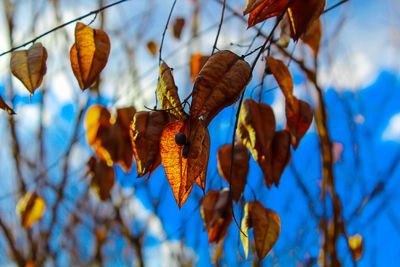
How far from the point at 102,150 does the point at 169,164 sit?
442mm

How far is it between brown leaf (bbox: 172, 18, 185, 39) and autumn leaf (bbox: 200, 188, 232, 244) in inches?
37.0

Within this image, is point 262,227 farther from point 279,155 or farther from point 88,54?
point 88,54

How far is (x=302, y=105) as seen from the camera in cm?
62

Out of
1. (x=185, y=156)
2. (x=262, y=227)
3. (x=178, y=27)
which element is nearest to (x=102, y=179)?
(x=262, y=227)

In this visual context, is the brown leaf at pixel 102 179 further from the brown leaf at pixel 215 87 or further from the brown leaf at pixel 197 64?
the brown leaf at pixel 215 87

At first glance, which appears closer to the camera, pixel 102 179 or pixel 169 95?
pixel 169 95

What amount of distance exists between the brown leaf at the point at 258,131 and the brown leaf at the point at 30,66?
31 cm

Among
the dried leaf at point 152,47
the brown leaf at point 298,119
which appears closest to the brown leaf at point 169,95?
the brown leaf at point 298,119

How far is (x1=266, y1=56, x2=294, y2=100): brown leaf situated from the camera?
55 cm

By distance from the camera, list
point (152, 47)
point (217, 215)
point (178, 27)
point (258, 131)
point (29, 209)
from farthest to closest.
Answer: point (152, 47) < point (178, 27) < point (29, 209) < point (217, 215) < point (258, 131)

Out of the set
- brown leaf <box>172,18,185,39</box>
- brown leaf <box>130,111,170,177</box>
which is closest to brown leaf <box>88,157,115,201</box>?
brown leaf <box>130,111,170,177</box>

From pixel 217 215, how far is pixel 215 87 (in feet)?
1.12

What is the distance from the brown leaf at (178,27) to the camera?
58.0 inches

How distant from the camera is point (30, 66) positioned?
1.79 ft
